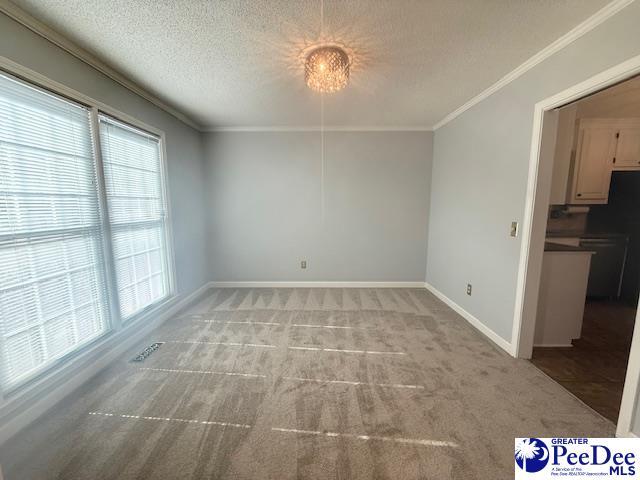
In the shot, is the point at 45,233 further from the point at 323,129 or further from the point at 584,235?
the point at 584,235

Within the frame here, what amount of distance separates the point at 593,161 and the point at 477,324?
2491 mm

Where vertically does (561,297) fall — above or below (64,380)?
above

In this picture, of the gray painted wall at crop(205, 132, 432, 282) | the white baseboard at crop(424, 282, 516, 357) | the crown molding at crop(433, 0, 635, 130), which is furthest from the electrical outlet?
the gray painted wall at crop(205, 132, 432, 282)

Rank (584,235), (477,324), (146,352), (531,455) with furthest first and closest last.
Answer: (584,235), (477,324), (146,352), (531,455)

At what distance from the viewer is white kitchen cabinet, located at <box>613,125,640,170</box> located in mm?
2854

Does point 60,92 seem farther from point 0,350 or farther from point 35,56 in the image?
point 0,350

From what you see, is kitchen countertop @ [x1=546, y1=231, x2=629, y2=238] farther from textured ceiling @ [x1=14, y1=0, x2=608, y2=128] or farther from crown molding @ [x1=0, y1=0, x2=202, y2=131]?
crown molding @ [x1=0, y1=0, x2=202, y2=131]

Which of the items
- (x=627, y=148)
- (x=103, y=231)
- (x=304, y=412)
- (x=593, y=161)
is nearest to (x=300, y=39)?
(x=103, y=231)

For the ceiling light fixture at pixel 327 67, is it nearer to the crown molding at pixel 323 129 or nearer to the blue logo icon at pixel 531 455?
the crown molding at pixel 323 129

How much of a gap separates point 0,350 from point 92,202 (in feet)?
3.66

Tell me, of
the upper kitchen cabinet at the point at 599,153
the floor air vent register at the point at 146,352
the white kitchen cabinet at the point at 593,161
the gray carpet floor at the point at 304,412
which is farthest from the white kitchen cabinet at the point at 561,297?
the floor air vent register at the point at 146,352

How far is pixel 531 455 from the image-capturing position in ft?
4.15

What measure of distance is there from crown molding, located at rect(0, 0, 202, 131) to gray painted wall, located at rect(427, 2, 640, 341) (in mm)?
3500

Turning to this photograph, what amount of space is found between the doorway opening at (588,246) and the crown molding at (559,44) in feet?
1.06
